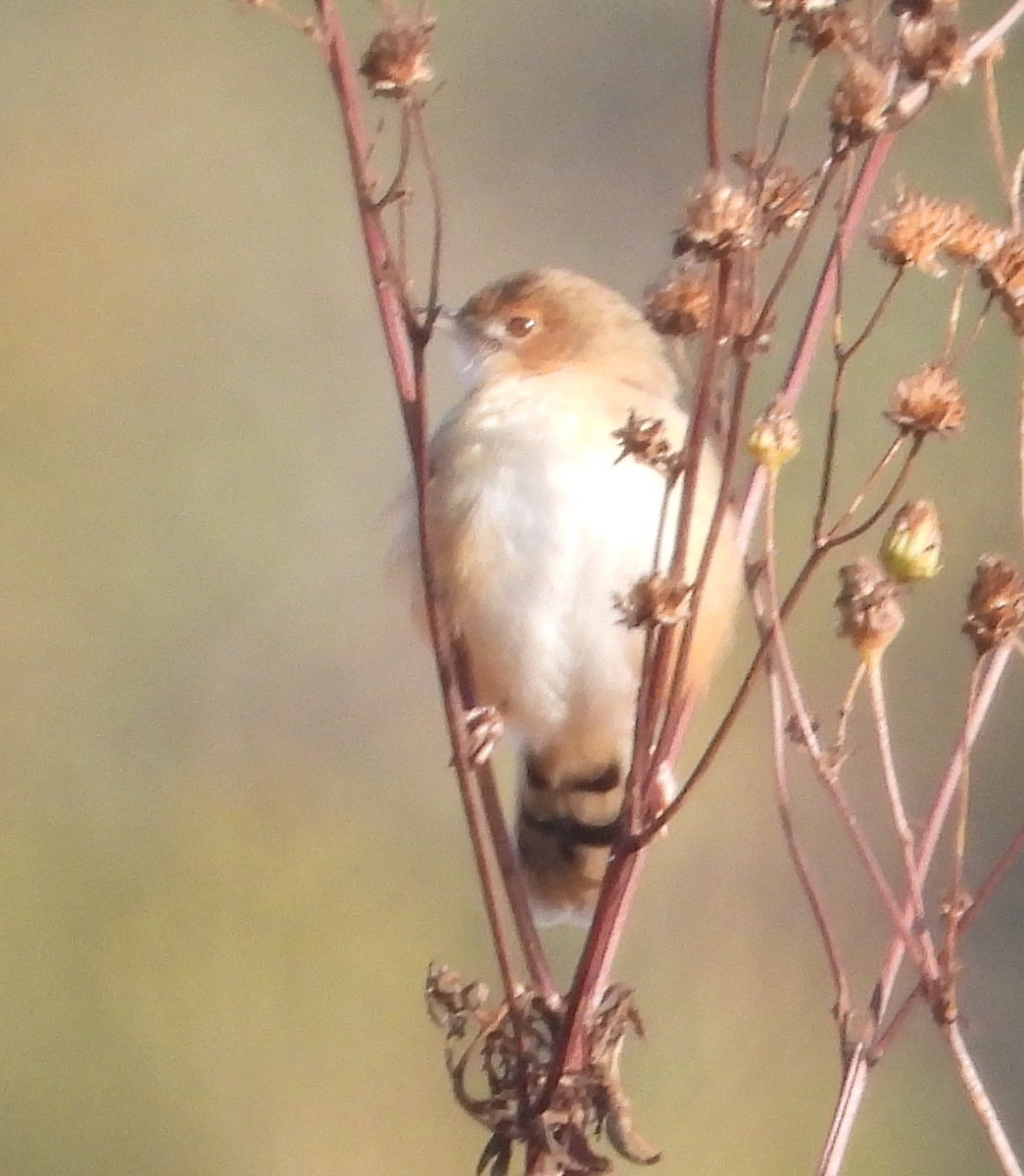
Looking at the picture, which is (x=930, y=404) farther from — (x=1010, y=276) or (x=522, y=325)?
(x=522, y=325)

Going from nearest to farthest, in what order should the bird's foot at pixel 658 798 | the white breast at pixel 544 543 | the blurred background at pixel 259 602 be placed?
the bird's foot at pixel 658 798 → the white breast at pixel 544 543 → the blurred background at pixel 259 602

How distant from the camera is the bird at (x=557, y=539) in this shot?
1307 millimetres

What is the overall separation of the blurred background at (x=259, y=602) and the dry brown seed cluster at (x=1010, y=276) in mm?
1400

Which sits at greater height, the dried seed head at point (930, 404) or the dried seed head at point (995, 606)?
the dried seed head at point (930, 404)

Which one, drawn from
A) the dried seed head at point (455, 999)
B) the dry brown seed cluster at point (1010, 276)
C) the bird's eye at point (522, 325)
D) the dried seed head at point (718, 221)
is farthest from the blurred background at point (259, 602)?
the dried seed head at point (718, 221)

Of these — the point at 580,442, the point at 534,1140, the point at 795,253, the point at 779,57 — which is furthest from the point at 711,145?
the point at 779,57

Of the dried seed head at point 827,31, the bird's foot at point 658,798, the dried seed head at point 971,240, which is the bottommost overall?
the bird's foot at point 658,798

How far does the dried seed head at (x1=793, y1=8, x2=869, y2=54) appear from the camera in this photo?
0.77 meters

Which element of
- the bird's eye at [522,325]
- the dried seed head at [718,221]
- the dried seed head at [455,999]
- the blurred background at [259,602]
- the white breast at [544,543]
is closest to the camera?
the dried seed head at [718,221]

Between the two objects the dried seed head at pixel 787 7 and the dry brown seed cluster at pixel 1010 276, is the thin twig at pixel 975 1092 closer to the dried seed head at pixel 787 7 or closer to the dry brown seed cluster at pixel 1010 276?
the dry brown seed cluster at pixel 1010 276

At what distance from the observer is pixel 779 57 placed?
210cm

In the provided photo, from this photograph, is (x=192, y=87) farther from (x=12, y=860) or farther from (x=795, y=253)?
(x=795, y=253)

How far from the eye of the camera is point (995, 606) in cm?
79

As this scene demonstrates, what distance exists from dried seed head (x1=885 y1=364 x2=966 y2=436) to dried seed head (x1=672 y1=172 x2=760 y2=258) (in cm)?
11
